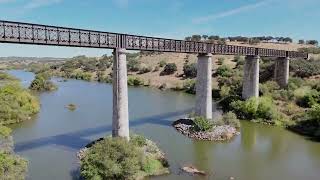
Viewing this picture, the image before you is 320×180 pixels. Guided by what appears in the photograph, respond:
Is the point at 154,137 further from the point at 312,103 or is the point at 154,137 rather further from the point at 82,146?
the point at 312,103

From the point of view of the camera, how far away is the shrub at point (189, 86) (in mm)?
81225

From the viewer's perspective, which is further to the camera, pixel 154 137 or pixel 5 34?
pixel 154 137

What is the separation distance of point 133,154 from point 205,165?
7.29 meters

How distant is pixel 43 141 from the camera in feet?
125

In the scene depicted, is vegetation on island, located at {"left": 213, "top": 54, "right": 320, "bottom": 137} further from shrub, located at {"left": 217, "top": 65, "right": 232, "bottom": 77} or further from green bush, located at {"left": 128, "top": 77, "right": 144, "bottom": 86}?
green bush, located at {"left": 128, "top": 77, "right": 144, "bottom": 86}

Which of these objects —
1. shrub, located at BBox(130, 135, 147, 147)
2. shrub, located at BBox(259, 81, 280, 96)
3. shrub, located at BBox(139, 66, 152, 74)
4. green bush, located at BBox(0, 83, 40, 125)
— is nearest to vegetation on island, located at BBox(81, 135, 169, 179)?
shrub, located at BBox(130, 135, 147, 147)

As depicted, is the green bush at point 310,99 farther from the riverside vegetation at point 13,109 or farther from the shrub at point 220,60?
the shrub at point 220,60

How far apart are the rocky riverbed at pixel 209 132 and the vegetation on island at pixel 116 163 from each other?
1177 centimetres

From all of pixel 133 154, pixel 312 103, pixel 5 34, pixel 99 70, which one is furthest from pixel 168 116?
pixel 99 70

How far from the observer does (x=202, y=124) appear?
137 feet

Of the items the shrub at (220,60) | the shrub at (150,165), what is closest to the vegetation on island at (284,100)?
the shrub at (220,60)

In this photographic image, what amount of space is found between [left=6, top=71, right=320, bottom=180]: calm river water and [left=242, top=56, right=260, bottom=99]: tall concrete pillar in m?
8.05

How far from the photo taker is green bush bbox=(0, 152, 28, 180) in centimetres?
2375

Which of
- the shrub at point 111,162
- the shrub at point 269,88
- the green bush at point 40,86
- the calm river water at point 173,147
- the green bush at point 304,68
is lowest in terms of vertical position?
the calm river water at point 173,147
